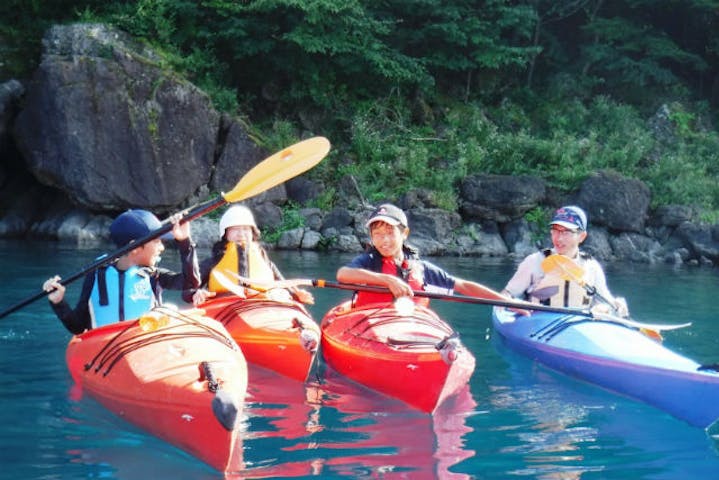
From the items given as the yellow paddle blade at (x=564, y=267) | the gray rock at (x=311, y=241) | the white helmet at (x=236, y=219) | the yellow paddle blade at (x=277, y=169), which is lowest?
the gray rock at (x=311, y=241)

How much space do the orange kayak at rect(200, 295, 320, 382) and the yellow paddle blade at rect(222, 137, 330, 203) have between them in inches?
34.4

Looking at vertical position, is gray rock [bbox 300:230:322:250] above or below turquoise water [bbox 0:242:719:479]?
below

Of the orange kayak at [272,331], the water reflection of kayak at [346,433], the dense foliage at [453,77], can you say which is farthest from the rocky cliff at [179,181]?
the water reflection of kayak at [346,433]

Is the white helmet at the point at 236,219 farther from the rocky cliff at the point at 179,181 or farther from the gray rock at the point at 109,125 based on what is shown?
the gray rock at the point at 109,125

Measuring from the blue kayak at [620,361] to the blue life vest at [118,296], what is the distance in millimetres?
2631

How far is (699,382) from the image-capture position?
12.9 feet

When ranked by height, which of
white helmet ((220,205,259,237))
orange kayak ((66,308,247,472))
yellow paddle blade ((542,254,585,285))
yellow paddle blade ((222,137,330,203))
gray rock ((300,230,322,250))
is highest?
yellow paddle blade ((222,137,330,203))

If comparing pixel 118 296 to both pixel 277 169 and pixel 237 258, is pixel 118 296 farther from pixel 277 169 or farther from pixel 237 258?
pixel 237 258

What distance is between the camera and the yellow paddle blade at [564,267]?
5.38 meters

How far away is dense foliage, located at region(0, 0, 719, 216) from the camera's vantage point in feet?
51.1

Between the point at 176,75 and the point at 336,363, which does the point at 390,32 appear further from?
the point at 336,363

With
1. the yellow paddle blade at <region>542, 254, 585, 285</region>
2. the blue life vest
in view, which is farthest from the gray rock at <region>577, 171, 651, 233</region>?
the blue life vest

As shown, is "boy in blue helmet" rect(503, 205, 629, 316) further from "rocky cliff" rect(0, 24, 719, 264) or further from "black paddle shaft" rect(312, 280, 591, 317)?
"rocky cliff" rect(0, 24, 719, 264)

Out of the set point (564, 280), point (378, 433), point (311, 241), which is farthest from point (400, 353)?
point (311, 241)
